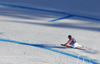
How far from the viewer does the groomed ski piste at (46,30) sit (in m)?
4.27

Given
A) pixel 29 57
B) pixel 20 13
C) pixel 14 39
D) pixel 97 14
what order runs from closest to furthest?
pixel 29 57, pixel 14 39, pixel 20 13, pixel 97 14

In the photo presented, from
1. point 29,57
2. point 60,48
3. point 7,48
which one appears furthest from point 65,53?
point 7,48

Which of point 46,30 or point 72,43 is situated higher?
point 46,30

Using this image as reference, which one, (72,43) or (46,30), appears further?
(46,30)

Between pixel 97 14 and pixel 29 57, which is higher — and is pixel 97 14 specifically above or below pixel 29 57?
above

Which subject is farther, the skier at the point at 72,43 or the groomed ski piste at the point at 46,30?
the skier at the point at 72,43

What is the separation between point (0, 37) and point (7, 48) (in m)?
0.74

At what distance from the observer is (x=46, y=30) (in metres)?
6.04

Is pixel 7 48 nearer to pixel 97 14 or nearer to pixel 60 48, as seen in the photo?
pixel 60 48

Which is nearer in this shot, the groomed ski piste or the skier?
the groomed ski piste

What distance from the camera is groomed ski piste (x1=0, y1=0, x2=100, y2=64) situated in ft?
14.0

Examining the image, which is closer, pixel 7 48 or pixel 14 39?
pixel 7 48

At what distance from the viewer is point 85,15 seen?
8180 millimetres

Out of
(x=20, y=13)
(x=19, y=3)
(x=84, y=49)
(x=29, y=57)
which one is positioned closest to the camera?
(x=29, y=57)
